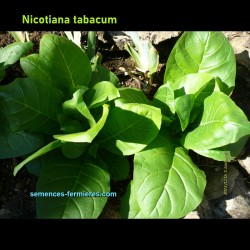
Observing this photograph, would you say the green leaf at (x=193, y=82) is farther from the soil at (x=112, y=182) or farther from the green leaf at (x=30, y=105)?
the green leaf at (x=30, y=105)

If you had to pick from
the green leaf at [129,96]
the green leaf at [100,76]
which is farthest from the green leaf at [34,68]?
the green leaf at [129,96]

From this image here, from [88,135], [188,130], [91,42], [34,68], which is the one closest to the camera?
[88,135]

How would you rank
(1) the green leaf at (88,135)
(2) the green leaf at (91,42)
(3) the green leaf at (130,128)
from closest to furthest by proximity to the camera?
(1) the green leaf at (88,135), (3) the green leaf at (130,128), (2) the green leaf at (91,42)

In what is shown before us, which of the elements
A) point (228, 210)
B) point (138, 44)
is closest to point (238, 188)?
point (228, 210)

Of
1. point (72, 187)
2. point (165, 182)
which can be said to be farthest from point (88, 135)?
point (165, 182)

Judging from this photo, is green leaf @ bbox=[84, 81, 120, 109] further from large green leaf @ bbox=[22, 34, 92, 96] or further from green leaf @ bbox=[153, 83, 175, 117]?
green leaf @ bbox=[153, 83, 175, 117]

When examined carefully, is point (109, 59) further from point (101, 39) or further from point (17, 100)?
point (17, 100)

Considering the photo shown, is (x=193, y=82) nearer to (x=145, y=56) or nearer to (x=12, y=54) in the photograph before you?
(x=145, y=56)
